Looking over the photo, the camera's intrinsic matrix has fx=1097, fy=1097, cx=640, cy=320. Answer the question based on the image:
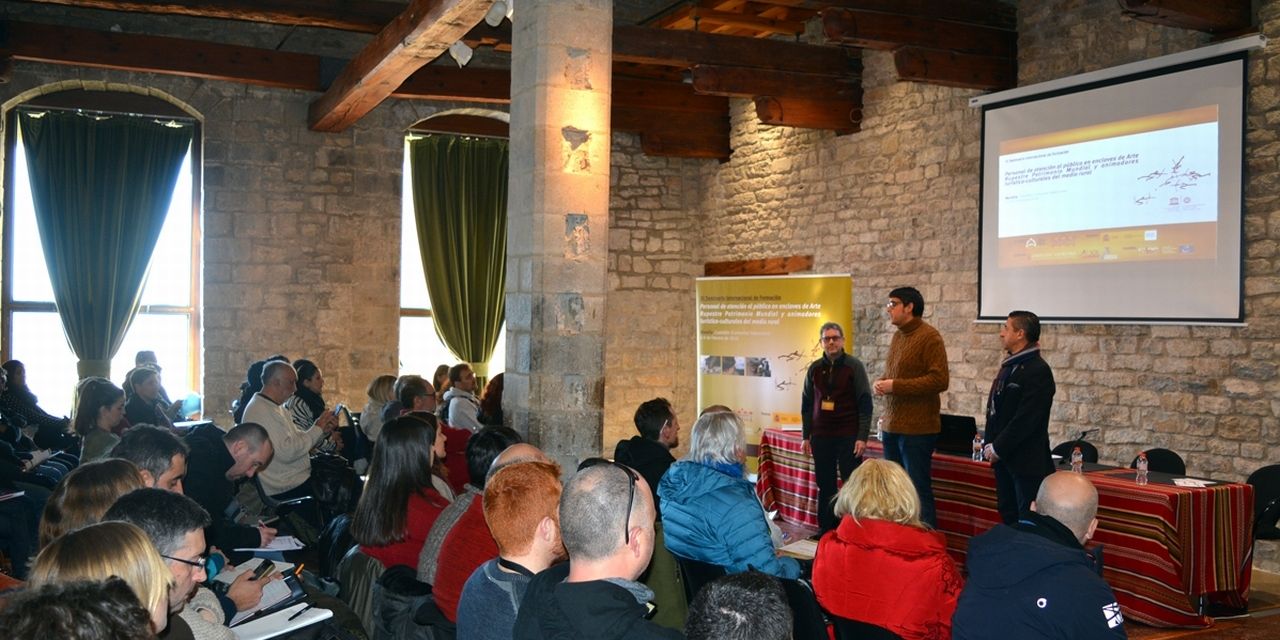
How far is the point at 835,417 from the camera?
689 cm

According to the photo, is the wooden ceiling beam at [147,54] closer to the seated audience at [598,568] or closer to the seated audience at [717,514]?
the seated audience at [717,514]

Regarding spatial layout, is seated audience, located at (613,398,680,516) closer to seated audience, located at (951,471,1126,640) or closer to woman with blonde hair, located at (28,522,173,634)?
seated audience, located at (951,471,1126,640)

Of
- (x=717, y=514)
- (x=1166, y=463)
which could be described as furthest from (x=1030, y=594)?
(x=1166, y=463)

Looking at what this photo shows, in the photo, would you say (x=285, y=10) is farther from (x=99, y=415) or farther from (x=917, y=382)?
(x=917, y=382)

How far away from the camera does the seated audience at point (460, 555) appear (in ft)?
9.73

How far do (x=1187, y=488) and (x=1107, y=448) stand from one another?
2.28m

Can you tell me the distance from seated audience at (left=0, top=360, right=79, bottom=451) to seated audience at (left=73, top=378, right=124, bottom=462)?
5.88ft

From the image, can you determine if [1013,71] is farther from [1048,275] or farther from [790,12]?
[790,12]

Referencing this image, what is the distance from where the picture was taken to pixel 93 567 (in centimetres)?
200

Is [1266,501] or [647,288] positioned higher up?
[647,288]

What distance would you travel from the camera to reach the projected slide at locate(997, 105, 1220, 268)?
667 centimetres

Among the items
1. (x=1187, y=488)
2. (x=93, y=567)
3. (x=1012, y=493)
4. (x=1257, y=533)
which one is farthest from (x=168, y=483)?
(x=1257, y=533)

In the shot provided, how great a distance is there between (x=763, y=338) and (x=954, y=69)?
3.03 m

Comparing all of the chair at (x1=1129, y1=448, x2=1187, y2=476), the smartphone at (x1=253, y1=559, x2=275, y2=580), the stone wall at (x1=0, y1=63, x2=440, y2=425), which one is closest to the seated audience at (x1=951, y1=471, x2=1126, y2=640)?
the smartphone at (x1=253, y1=559, x2=275, y2=580)
